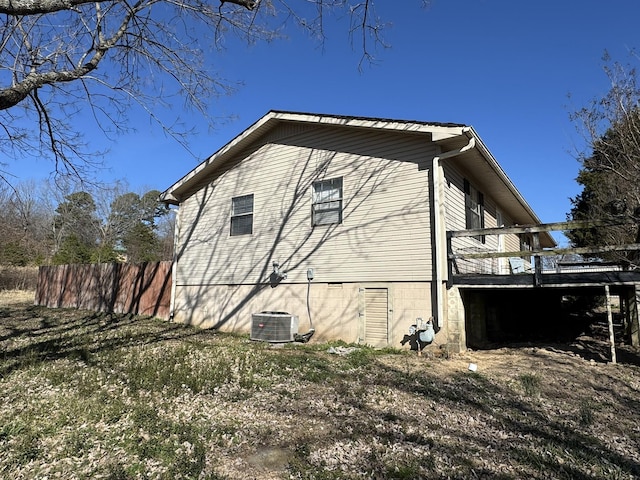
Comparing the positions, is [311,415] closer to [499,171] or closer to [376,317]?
[376,317]

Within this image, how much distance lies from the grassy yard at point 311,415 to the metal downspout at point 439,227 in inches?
45.7

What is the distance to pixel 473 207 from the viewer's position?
10.9 meters

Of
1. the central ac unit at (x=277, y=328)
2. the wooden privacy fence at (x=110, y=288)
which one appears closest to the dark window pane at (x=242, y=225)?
the central ac unit at (x=277, y=328)

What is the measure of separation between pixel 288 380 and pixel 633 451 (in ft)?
14.2

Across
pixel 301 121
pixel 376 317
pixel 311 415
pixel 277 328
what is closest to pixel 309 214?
pixel 301 121

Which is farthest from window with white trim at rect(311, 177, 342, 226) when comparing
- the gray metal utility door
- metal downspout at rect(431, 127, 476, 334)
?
metal downspout at rect(431, 127, 476, 334)

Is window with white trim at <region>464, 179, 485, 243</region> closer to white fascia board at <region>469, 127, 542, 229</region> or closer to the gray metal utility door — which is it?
white fascia board at <region>469, 127, 542, 229</region>

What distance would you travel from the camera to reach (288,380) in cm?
624

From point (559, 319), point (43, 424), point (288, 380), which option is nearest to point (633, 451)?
point (288, 380)

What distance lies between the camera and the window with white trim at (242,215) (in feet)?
39.3

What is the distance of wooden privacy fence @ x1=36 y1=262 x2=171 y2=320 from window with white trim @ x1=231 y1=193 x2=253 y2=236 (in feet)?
11.6

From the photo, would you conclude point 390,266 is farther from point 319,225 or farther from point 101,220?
point 101,220

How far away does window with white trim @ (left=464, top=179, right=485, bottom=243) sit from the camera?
407 inches

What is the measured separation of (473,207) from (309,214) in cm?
458
